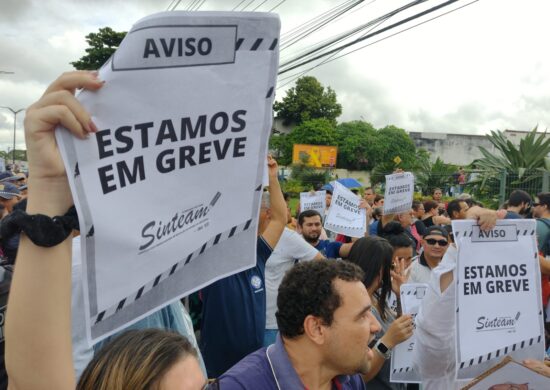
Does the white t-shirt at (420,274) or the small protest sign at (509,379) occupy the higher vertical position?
the small protest sign at (509,379)

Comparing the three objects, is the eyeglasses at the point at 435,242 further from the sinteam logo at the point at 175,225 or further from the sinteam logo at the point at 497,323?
the sinteam logo at the point at 175,225

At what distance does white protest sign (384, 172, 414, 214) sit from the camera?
23.9 ft

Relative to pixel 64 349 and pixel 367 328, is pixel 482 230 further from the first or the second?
pixel 64 349

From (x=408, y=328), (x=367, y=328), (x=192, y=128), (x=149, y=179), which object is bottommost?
(x=408, y=328)

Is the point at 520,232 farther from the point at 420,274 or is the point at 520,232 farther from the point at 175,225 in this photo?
the point at 175,225

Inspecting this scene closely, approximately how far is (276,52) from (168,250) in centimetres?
64

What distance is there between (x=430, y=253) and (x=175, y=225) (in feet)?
11.0

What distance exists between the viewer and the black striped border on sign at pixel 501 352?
2.45 metres

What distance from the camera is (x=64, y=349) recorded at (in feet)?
3.60

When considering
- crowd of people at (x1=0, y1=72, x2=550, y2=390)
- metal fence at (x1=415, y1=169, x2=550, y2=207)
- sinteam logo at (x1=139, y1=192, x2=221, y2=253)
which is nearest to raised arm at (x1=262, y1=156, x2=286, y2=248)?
crowd of people at (x1=0, y1=72, x2=550, y2=390)

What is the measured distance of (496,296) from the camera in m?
2.55

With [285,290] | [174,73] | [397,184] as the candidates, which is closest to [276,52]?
[174,73]

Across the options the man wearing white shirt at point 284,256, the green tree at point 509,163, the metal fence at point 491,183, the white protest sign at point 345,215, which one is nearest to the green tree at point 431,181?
the metal fence at point 491,183

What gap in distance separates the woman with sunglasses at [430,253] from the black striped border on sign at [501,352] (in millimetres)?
1572
